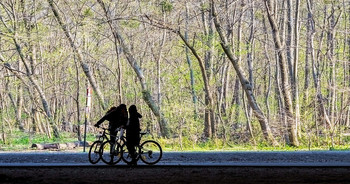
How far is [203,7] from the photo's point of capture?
28875mm

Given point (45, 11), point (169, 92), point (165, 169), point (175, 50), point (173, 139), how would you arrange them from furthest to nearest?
point (175, 50) < point (169, 92) < point (45, 11) < point (173, 139) < point (165, 169)

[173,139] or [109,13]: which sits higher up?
[109,13]

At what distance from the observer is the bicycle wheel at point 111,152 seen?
603 inches

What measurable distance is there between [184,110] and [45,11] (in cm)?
1222

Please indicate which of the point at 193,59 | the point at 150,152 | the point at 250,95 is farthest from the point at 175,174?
the point at 193,59

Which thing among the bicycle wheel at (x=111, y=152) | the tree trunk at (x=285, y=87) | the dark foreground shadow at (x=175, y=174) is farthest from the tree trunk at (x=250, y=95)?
the dark foreground shadow at (x=175, y=174)

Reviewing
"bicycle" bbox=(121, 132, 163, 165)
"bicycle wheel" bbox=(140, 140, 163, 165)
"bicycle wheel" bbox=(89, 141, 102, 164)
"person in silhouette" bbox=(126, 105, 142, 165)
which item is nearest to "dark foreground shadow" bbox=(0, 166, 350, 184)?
"person in silhouette" bbox=(126, 105, 142, 165)

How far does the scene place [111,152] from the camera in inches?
603

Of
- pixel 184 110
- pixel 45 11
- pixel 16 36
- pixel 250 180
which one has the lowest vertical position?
pixel 250 180

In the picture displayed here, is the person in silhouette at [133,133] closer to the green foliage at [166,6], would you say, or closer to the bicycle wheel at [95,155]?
the bicycle wheel at [95,155]

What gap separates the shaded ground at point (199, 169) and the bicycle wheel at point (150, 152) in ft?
1.00

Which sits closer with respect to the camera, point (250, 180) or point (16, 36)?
point (250, 180)

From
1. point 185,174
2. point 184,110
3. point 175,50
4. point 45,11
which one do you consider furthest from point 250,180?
point 175,50

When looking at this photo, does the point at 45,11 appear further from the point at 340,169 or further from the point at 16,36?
the point at 340,169
